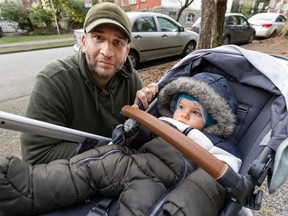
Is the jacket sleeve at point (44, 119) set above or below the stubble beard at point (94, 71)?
below

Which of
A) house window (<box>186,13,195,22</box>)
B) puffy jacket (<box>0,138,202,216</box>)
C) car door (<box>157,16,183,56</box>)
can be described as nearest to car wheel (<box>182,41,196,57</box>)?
car door (<box>157,16,183,56</box>)

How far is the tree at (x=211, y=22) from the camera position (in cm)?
521

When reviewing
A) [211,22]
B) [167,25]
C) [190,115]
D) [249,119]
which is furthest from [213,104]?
[167,25]

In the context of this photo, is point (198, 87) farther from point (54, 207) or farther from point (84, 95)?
point (54, 207)

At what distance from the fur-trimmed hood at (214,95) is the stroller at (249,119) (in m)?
0.12

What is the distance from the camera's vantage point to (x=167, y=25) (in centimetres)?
734

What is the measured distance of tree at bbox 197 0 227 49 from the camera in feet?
17.1

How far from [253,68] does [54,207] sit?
1674 mm

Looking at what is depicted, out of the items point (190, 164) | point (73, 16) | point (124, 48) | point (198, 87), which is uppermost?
point (124, 48)

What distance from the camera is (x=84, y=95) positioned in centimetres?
167

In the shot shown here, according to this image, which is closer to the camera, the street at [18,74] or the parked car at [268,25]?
the street at [18,74]

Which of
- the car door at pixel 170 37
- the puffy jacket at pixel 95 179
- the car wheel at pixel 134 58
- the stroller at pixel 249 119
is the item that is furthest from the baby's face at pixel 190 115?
the car door at pixel 170 37

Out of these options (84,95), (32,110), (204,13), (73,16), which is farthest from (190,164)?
(73,16)

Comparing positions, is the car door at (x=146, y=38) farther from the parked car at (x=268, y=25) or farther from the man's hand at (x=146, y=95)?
the parked car at (x=268, y=25)
